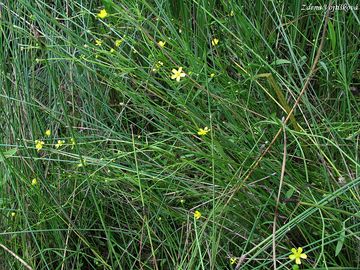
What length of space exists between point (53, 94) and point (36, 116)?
5.0 inches

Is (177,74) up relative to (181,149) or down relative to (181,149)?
up

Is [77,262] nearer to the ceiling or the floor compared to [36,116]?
nearer to the floor

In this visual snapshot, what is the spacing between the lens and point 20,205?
1237mm

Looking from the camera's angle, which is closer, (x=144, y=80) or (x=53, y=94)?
(x=144, y=80)

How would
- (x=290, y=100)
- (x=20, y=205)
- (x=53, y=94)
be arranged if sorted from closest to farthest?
1. (x=20, y=205)
2. (x=290, y=100)
3. (x=53, y=94)

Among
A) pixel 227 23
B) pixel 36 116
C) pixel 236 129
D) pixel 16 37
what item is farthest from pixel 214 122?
pixel 16 37

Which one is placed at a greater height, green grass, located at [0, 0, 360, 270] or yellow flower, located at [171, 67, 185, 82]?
yellow flower, located at [171, 67, 185, 82]

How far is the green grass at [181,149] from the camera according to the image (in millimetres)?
1142

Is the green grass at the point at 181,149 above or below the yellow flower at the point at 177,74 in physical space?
below

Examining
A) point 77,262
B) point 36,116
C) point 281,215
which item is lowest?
point 77,262

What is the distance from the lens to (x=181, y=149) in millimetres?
1273

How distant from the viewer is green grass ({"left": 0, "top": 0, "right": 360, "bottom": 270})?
1142mm

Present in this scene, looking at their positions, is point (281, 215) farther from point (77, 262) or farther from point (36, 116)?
point (36, 116)

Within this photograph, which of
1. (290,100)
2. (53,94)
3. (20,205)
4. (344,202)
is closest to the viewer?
(344,202)
